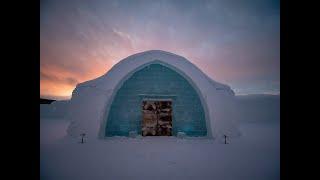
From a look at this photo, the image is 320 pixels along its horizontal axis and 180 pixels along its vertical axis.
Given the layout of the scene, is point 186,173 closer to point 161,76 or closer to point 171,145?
point 171,145

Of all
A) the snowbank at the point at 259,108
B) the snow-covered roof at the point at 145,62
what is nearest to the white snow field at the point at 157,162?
the snow-covered roof at the point at 145,62

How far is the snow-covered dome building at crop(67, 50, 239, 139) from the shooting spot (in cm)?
1227

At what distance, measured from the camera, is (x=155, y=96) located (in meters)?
13.0

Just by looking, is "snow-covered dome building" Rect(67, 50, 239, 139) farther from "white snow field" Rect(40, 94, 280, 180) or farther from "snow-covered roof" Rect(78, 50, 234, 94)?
"white snow field" Rect(40, 94, 280, 180)

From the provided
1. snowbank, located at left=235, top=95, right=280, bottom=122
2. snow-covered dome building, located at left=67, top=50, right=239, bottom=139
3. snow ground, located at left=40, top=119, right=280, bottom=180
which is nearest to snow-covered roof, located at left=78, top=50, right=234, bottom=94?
snow-covered dome building, located at left=67, top=50, right=239, bottom=139

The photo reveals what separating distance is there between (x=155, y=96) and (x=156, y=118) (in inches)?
50.6

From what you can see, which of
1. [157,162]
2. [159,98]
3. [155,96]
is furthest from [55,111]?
[157,162]

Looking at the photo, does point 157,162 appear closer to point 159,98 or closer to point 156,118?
point 156,118

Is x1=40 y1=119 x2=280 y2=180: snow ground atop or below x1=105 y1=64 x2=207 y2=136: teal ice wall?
below

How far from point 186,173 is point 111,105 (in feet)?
25.6

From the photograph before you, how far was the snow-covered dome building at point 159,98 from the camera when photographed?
1227 cm

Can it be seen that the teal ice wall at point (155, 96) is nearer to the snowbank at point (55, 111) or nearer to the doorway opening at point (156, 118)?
the doorway opening at point (156, 118)
